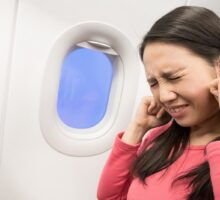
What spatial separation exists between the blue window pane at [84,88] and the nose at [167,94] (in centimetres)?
103

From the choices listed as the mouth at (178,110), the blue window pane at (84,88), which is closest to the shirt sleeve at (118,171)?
the mouth at (178,110)

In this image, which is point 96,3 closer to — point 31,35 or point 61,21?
point 61,21

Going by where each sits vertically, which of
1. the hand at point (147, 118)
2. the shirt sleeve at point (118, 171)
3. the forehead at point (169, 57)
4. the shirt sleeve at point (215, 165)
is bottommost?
the shirt sleeve at point (118, 171)

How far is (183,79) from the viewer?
2.59 ft

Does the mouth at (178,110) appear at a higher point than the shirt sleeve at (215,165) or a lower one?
higher

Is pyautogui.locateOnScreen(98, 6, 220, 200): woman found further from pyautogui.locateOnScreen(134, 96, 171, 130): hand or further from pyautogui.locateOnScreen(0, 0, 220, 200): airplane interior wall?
pyautogui.locateOnScreen(0, 0, 220, 200): airplane interior wall

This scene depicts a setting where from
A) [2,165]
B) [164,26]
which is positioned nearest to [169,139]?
[164,26]

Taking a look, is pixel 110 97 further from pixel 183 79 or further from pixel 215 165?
pixel 215 165

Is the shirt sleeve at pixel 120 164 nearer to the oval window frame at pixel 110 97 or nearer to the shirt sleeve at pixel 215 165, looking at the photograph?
the shirt sleeve at pixel 215 165

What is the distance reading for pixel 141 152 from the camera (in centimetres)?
104

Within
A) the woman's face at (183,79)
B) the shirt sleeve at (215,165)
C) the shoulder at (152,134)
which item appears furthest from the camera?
the shoulder at (152,134)

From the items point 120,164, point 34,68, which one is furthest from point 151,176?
point 34,68

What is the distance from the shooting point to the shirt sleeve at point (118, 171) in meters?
1.07

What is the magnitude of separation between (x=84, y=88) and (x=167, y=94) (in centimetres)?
110
